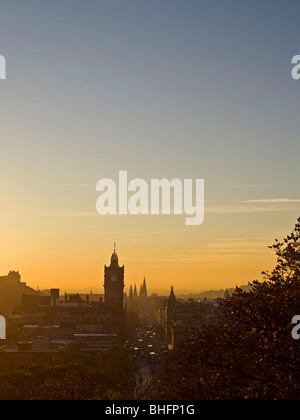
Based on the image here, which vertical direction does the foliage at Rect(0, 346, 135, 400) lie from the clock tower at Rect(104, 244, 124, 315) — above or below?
below

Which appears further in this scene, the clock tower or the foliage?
the clock tower

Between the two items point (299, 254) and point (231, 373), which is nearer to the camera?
point (231, 373)

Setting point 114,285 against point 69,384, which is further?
point 114,285

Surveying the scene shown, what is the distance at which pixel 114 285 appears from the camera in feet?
580

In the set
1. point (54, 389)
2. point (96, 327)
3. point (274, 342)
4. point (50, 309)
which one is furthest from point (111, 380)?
point (50, 309)

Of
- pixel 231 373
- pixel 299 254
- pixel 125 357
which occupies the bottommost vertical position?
pixel 125 357

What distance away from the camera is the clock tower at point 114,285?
571ft

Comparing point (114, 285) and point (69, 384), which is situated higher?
point (114, 285)

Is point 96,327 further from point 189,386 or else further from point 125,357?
point 189,386

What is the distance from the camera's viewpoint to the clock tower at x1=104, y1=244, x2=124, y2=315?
571ft
